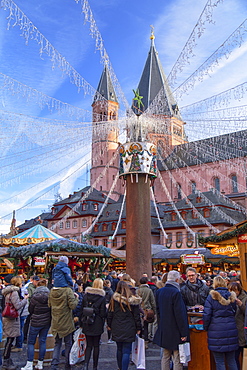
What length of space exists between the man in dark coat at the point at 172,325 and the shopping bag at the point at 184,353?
7 cm

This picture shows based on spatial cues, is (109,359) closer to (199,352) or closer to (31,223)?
(199,352)

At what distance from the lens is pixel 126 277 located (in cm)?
775

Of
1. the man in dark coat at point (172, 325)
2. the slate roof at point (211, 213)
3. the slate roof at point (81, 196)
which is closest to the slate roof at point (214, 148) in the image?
the slate roof at point (211, 213)

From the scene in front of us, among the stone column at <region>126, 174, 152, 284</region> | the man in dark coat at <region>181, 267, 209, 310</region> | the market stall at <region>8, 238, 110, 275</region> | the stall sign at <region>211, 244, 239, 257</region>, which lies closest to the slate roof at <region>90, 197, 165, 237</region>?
the market stall at <region>8, 238, 110, 275</region>

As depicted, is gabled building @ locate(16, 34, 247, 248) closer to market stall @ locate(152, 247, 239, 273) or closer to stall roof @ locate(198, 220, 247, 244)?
market stall @ locate(152, 247, 239, 273)

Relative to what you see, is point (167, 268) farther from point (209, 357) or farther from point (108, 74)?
point (209, 357)

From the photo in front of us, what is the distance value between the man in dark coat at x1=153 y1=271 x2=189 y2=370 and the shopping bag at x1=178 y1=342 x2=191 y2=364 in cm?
7

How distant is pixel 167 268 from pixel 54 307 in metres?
28.0

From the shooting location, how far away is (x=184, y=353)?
5.75m

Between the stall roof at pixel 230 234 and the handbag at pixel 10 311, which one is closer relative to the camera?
the handbag at pixel 10 311

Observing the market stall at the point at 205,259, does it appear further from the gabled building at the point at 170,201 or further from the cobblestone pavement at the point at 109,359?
the cobblestone pavement at the point at 109,359

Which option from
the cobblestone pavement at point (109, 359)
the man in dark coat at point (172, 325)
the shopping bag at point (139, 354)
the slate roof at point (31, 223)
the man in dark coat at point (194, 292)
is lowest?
the cobblestone pavement at point (109, 359)

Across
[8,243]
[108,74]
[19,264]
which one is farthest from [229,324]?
[8,243]

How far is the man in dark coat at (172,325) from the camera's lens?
19.0ft
